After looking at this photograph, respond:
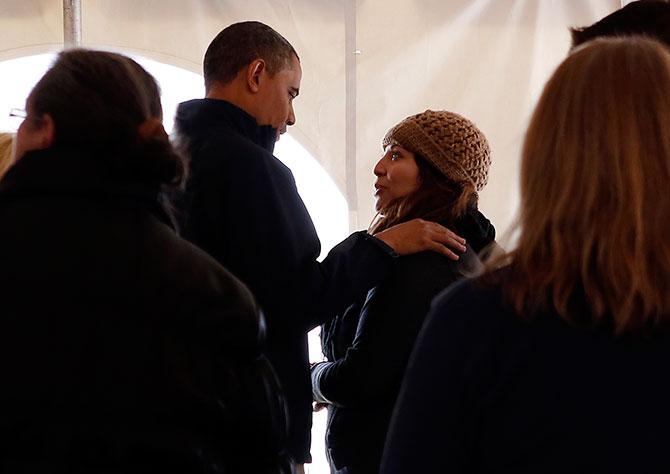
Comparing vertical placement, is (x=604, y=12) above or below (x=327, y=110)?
above

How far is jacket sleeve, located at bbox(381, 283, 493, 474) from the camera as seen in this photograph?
1.17m

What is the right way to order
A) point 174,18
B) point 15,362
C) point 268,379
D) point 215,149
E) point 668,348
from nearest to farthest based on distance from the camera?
1. point 668,348
2. point 15,362
3. point 268,379
4. point 215,149
5. point 174,18

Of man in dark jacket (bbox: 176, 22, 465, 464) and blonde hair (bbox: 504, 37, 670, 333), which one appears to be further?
man in dark jacket (bbox: 176, 22, 465, 464)

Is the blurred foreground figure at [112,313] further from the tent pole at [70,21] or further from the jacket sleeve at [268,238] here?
the tent pole at [70,21]

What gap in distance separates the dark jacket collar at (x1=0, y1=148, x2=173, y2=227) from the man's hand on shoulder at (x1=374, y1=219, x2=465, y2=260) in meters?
0.85

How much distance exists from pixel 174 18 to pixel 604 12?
Answer: 4.19 ft

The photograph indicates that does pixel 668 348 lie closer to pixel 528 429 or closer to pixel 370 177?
pixel 528 429

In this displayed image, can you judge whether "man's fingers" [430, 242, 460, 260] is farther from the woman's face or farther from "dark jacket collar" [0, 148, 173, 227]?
"dark jacket collar" [0, 148, 173, 227]

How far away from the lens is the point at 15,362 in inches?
50.3

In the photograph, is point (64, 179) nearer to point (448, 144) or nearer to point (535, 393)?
point (535, 393)

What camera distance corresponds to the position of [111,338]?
1.30 m

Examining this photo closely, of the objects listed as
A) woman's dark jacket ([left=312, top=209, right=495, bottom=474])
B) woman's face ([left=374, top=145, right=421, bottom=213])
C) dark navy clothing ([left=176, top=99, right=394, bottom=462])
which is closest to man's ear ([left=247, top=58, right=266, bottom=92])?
dark navy clothing ([left=176, top=99, right=394, bottom=462])

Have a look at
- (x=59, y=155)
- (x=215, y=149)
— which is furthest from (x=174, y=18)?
(x=59, y=155)

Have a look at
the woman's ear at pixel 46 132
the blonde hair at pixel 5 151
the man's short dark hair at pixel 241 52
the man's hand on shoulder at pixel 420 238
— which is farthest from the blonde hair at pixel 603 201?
the blonde hair at pixel 5 151
